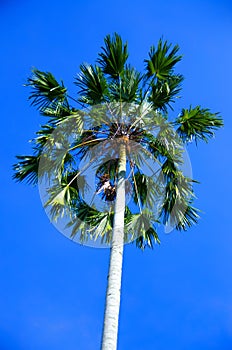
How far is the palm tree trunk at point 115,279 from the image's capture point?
6.70 m

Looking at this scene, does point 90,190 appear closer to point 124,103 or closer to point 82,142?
point 82,142

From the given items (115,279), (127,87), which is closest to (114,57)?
(127,87)

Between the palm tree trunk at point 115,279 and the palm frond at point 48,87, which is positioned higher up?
the palm frond at point 48,87

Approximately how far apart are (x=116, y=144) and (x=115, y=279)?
3.30 m

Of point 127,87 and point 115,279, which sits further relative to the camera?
point 127,87

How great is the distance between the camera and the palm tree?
9625 mm

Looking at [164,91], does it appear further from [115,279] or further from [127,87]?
[115,279]

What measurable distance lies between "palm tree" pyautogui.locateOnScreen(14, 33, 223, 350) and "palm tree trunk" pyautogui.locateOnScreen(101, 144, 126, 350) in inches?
35.6

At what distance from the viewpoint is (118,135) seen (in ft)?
31.6

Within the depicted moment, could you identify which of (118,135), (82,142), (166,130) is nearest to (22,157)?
(82,142)

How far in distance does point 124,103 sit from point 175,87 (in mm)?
1335

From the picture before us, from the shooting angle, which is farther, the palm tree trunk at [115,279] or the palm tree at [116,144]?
the palm tree at [116,144]

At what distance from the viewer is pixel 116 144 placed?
9.67 meters

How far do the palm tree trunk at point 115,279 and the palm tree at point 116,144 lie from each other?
2.96 ft
